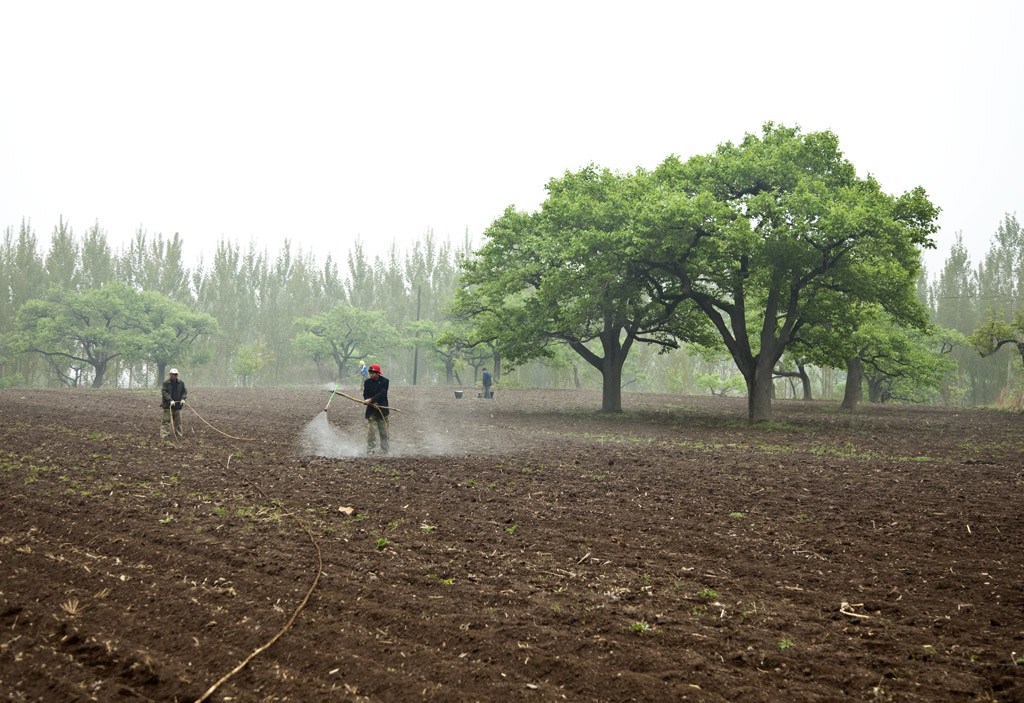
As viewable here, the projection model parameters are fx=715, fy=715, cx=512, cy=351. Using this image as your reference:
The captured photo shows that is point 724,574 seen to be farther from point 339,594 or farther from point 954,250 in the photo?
point 954,250

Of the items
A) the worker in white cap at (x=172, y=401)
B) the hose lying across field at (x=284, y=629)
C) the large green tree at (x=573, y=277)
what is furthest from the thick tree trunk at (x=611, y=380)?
the hose lying across field at (x=284, y=629)

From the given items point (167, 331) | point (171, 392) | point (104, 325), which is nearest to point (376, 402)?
point (171, 392)

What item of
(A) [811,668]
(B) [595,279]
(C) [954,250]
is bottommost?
(A) [811,668]

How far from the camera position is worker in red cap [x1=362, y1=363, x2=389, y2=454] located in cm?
1554

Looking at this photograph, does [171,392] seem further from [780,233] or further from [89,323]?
[89,323]

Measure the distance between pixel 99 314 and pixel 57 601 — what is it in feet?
207

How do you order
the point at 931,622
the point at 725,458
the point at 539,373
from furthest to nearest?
1. the point at 539,373
2. the point at 725,458
3. the point at 931,622

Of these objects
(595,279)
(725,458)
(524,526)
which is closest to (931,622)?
(524,526)

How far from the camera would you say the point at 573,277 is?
84.6 feet

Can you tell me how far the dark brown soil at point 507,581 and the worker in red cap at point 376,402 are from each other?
1.98 m

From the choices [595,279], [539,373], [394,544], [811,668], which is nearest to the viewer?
[811,668]

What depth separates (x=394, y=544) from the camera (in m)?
8.24

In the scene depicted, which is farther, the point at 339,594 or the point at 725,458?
the point at 725,458

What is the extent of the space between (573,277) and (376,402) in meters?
12.0
